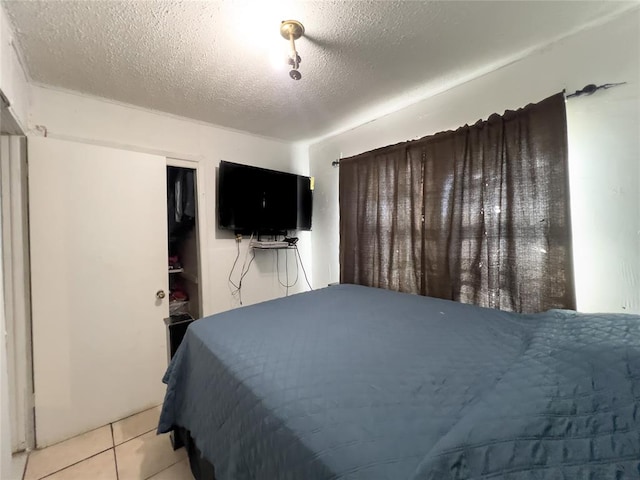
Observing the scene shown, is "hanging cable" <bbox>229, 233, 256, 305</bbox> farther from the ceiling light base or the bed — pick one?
the ceiling light base

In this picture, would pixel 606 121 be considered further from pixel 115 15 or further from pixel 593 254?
pixel 115 15

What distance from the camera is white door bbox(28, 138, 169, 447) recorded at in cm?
165

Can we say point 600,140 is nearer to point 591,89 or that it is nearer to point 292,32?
point 591,89

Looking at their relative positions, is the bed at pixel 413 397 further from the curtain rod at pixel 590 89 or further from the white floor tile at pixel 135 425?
the curtain rod at pixel 590 89

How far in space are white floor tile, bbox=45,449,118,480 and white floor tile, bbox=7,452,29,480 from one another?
15 cm

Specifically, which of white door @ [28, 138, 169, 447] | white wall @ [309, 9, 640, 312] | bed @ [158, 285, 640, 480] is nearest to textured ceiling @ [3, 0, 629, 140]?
white wall @ [309, 9, 640, 312]

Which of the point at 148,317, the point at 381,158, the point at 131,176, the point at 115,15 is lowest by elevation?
the point at 148,317

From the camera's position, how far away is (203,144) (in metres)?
2.45

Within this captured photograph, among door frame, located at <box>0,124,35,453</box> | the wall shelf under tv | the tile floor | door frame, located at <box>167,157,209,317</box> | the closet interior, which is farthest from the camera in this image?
the wall shelf under tv

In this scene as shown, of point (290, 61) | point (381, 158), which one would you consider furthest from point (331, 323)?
point (381, 158)

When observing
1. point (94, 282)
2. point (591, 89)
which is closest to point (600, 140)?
point (591, 89)

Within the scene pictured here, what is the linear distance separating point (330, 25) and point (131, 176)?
1.76 meters

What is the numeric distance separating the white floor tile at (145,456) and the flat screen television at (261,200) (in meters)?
1.67

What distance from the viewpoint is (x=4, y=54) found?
121 centimetres
